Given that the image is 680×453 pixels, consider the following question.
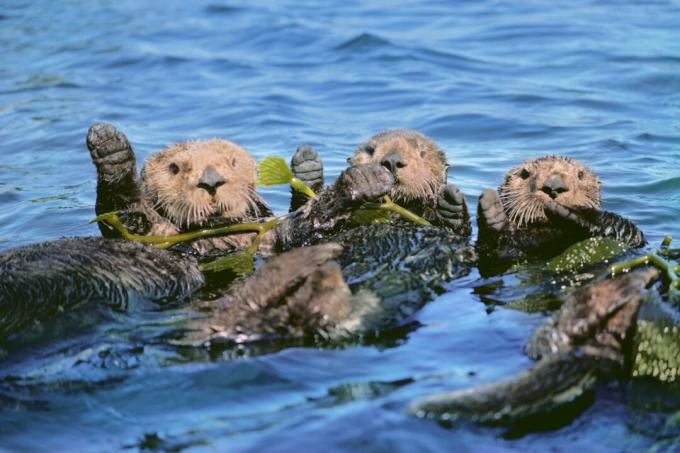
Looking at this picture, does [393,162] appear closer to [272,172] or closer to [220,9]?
[272,172]

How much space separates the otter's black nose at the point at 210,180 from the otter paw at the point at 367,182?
2.25 feet

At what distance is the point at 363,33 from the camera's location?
13.2 metres

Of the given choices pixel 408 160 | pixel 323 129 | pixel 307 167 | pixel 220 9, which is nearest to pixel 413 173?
pixel 408 160

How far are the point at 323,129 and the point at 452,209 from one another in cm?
460

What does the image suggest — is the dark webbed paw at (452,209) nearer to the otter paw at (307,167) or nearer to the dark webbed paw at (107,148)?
the otter paw at (307,167)

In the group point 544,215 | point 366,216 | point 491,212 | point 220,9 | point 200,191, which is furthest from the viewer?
point 220,9

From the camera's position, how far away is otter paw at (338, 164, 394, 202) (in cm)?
519

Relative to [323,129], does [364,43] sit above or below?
above

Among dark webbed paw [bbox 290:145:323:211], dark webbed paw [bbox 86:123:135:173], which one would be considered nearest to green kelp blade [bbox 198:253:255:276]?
dark webbed paw [bbox 86:123:135:173]

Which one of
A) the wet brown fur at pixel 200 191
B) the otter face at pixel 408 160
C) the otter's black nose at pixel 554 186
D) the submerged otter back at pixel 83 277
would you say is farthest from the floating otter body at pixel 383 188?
the submerged otter back at pixel 83 277

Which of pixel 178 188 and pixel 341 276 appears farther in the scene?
pixel 178 188

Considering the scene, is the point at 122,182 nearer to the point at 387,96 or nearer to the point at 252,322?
the point at 252,322

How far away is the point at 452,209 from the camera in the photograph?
18.5 ft

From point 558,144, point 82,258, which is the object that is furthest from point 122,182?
point 558,144
